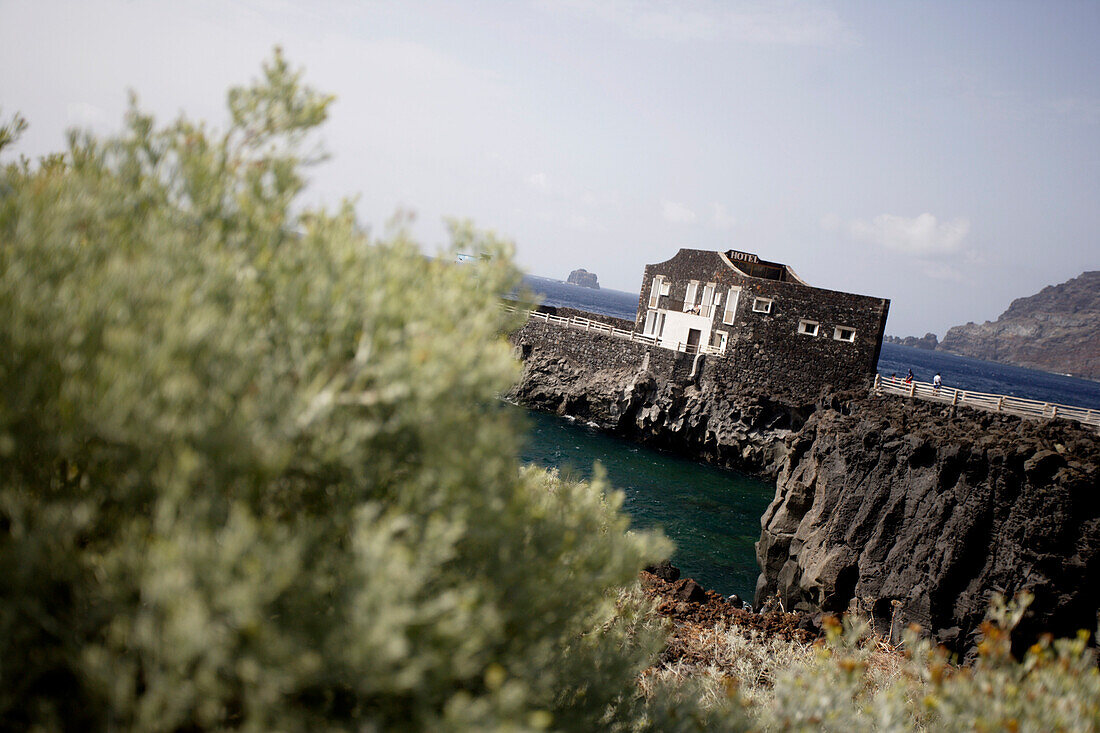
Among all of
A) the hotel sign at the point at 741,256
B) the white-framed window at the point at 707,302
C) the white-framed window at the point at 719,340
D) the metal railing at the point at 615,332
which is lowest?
the metal railing at the point at 615,332

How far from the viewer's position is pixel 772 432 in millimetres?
35844

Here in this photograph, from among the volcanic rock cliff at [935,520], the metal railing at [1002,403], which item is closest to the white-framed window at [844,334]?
the metal railing at [1002,403]

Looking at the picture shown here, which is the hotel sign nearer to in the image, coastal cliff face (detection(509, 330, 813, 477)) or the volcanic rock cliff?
coastal cliff face (detection(509, 330, 813, 477))

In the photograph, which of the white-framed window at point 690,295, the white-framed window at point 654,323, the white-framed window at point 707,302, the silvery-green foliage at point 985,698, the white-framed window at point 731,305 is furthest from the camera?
the white-framed window at point 654,323

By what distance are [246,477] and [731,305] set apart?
123ft

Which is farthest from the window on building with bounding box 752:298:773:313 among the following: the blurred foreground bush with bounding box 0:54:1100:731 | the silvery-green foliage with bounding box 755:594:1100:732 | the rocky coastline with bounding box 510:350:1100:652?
the blurred foreground bush with bounding box 0:54:1100:731

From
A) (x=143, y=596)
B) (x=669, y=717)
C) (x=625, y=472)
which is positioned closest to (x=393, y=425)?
(x=143, y=596)

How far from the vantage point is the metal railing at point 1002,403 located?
22.0 meters

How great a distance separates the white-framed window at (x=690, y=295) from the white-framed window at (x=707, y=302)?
911 mm

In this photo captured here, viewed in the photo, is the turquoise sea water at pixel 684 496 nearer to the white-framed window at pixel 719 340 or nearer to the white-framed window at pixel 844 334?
the white-framed window at pixel 719 340

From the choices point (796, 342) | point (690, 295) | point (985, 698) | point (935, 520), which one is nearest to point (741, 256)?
point (690, 295)

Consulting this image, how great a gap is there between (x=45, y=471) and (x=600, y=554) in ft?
13.3

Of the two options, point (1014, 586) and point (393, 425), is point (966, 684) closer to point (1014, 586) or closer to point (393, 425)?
point (393, 425)

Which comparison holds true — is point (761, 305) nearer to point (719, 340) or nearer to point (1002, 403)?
point (719, 340)
